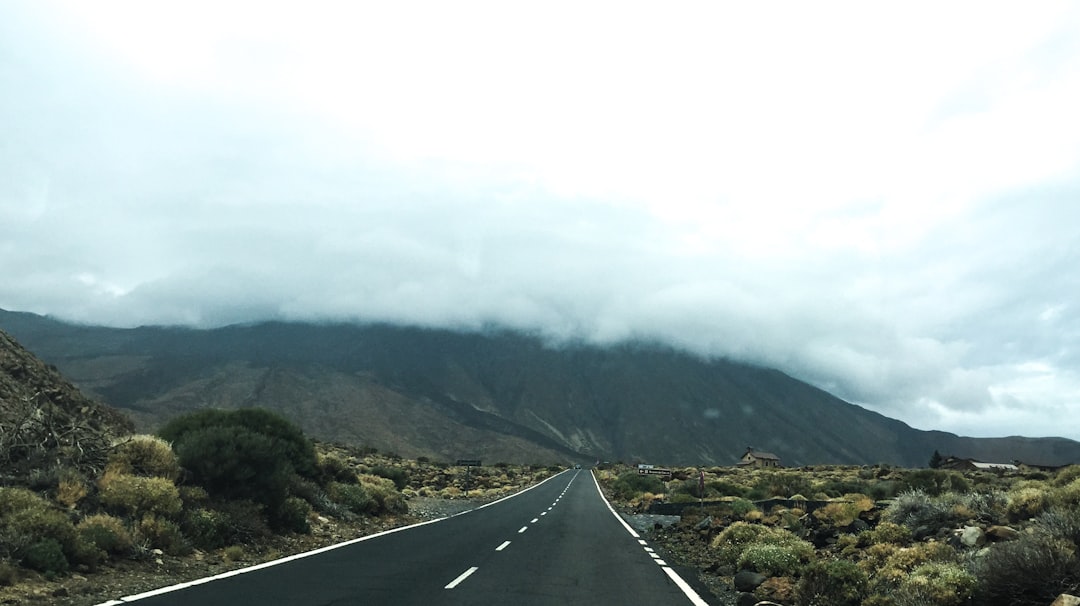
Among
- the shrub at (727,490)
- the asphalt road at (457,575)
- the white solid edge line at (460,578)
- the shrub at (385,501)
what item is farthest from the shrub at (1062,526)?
the shrub at (727,490)

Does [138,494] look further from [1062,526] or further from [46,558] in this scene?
[1062,526]

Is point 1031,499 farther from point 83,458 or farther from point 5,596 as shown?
point 83,458

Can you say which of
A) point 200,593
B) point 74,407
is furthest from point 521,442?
point 200,593

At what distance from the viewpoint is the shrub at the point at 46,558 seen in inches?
392

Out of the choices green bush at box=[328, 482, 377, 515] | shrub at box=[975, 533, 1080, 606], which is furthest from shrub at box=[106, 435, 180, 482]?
shrub at box=[975, 533, 1080, 606]

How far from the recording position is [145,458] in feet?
49.2

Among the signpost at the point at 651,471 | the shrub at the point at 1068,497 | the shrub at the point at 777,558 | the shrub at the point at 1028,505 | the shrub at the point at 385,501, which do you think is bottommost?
the signpost at the point at 651,471

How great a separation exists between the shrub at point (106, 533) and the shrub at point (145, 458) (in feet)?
8.55

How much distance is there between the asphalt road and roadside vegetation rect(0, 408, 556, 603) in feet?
5.77

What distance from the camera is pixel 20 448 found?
13.5 metres

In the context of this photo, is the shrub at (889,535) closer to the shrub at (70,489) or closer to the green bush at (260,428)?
the green bush at (260,428)

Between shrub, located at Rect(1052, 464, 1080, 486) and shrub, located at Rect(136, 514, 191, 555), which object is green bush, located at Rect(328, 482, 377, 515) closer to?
shrub, located at Rect(136, 514, 191, 555)

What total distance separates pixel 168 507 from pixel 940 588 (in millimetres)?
A: 12937

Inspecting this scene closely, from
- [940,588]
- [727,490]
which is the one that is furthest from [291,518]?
[727,490]
